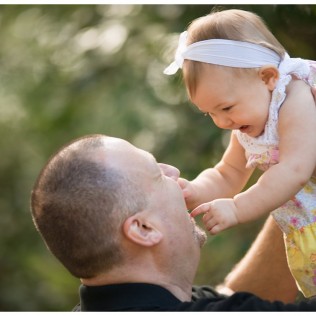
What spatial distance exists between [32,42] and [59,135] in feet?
2.16

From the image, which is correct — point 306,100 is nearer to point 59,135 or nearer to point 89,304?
point 89,304

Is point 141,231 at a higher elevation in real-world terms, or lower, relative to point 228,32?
lower

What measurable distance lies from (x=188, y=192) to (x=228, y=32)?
528 millimetres

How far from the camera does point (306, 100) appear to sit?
2.66 meters

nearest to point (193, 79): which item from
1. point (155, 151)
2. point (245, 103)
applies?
point (245, 103)

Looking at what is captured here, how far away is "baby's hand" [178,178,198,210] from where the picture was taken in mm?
2949

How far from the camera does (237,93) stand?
268 cm

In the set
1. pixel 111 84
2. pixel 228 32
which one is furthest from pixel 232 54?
pixel 111 84

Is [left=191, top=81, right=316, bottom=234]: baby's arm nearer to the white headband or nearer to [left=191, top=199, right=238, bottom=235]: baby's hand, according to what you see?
[left=191, top=199, right=238, bottom=235]: baby's hand

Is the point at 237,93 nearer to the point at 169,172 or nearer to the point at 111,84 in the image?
the point at 169,172

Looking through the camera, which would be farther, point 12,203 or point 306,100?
point 12,203

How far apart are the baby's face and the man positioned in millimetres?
262

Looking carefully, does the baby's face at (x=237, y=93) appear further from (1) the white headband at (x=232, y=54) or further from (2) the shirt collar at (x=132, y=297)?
(2) the shirt collar at (x=132, y=297)

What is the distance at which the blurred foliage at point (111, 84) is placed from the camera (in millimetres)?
4789
